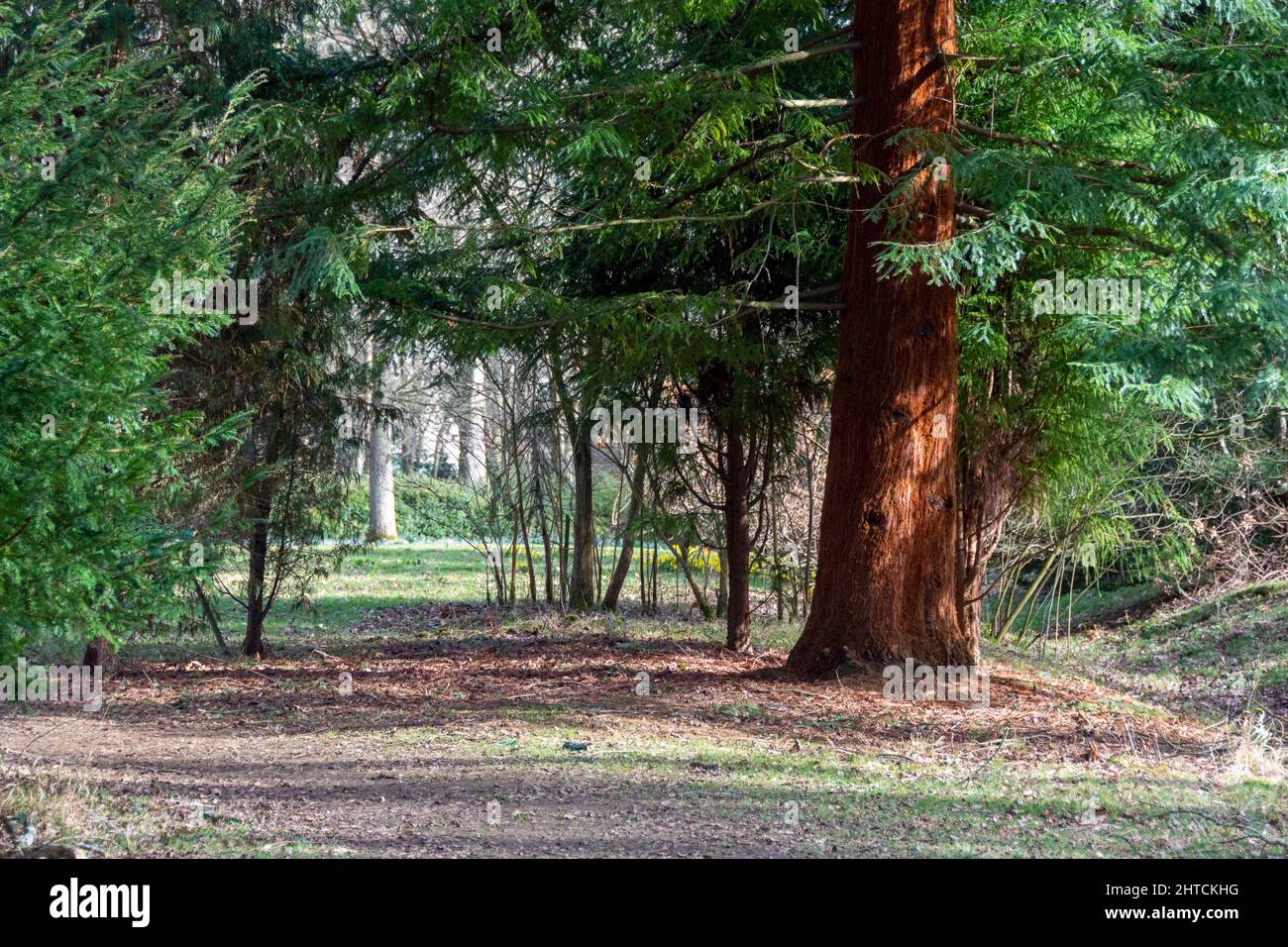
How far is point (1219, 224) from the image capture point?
752 cm

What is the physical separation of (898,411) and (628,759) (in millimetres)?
3615

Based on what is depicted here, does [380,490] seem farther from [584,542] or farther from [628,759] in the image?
[628,759]

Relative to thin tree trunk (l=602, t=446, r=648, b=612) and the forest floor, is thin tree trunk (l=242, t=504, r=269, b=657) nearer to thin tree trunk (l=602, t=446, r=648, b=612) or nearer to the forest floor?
the forest floor

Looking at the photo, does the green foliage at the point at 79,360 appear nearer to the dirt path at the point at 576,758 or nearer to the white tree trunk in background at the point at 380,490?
the dirt path at the point at 576,758

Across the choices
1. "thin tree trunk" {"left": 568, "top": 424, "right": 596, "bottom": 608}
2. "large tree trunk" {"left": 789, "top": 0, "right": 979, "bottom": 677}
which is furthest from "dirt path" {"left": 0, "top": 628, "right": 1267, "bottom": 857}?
"thin tree trunk" {"left": 568, "top": 424, "right": 596, "bottom": 608}

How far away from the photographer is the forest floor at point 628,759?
18.1 ft

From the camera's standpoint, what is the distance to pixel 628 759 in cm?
723

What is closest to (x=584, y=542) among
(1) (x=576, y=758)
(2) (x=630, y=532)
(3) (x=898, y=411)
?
(2) (x=630, y=532)

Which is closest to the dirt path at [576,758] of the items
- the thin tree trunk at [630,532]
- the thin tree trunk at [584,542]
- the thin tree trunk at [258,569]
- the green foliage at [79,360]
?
the green foliage at [79,360]

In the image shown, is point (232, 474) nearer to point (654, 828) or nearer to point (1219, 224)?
point (654, 828)

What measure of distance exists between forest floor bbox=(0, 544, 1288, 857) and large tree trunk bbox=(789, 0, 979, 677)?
61 centimetres

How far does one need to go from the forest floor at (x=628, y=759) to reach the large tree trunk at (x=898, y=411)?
2.02 feet
